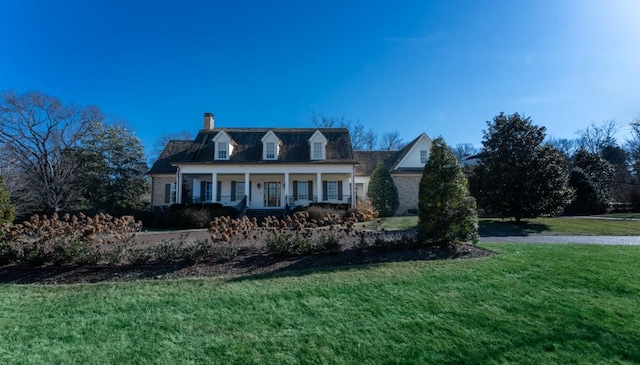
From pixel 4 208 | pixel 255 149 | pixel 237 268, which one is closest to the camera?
pixel 237 268

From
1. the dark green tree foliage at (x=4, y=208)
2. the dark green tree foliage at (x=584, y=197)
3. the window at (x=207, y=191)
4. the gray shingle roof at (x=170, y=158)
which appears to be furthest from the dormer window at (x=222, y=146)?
the dark green tree foliage at (x=584, y=197)

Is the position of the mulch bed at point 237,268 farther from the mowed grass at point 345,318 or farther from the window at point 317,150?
the window at point 317,150

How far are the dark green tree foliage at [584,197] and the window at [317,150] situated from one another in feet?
64.8

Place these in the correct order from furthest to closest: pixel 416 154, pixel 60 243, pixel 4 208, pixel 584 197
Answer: pixel 416 154
pixel 584 197
pixel 4 208
pixel 60 243

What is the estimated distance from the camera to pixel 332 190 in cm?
2412

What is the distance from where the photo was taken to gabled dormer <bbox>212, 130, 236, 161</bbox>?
22531 millimetres

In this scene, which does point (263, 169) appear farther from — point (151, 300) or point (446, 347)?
point (446, 347)

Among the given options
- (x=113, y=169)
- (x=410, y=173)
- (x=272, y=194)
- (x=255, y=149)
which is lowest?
(x=272, y=194)

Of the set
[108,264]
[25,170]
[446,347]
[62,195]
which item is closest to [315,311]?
[446,347]

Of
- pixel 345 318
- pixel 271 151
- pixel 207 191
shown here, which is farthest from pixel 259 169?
pixel 345 318

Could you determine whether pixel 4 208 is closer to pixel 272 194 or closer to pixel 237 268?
pixel 237 268

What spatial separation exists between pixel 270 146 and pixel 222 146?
3.40 meters

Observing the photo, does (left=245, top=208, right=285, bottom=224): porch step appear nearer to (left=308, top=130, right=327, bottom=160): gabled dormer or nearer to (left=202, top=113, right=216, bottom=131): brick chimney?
(left=308, top=130, right=327, bottom=160): gabled dormer

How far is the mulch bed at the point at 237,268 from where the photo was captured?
612 cm
